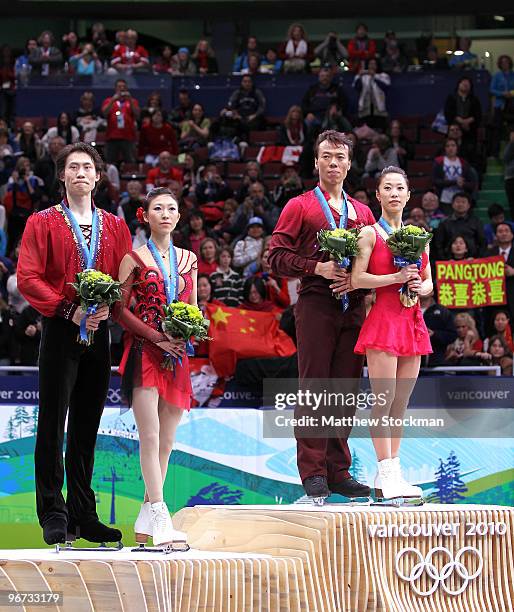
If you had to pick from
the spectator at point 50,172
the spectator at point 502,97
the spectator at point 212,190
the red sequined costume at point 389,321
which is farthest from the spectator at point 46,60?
the red sequined costume at point 389,321

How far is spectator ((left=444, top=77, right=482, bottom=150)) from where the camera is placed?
17297mm

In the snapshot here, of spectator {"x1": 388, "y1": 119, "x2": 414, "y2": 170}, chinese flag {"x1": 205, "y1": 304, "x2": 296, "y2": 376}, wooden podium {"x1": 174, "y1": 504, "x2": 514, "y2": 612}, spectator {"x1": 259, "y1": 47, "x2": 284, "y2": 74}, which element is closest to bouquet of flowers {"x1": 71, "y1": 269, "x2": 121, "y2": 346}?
wooden podium {"x1": 174, "y1": 504, "x2": 514, "y2": 612}

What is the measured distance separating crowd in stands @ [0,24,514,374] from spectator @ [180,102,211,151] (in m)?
0.02

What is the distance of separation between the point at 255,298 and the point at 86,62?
29.5 ft

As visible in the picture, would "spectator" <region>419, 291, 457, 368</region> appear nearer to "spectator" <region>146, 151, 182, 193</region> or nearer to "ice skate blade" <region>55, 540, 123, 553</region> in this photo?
"ice skate blade" <region>55, 540, 123, 553</region>

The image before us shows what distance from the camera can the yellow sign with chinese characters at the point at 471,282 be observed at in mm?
12430

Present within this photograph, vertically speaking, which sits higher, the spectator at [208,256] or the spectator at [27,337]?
the spectator at [208,256]

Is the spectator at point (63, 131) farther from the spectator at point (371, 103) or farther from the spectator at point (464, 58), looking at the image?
the spectator at point (464, 58)

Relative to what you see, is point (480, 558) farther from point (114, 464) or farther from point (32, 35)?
point (32, 35)

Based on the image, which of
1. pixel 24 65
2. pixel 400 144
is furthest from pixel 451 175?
pixel 24 65

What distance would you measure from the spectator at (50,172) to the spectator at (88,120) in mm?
995

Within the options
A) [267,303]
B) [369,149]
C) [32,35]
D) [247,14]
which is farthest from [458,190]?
[32,35]

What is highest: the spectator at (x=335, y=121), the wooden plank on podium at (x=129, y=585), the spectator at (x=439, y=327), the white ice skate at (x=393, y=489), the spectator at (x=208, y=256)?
the spectator at (x=335, y=121)

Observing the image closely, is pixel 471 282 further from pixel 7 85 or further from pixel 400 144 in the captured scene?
pixel 7 85
